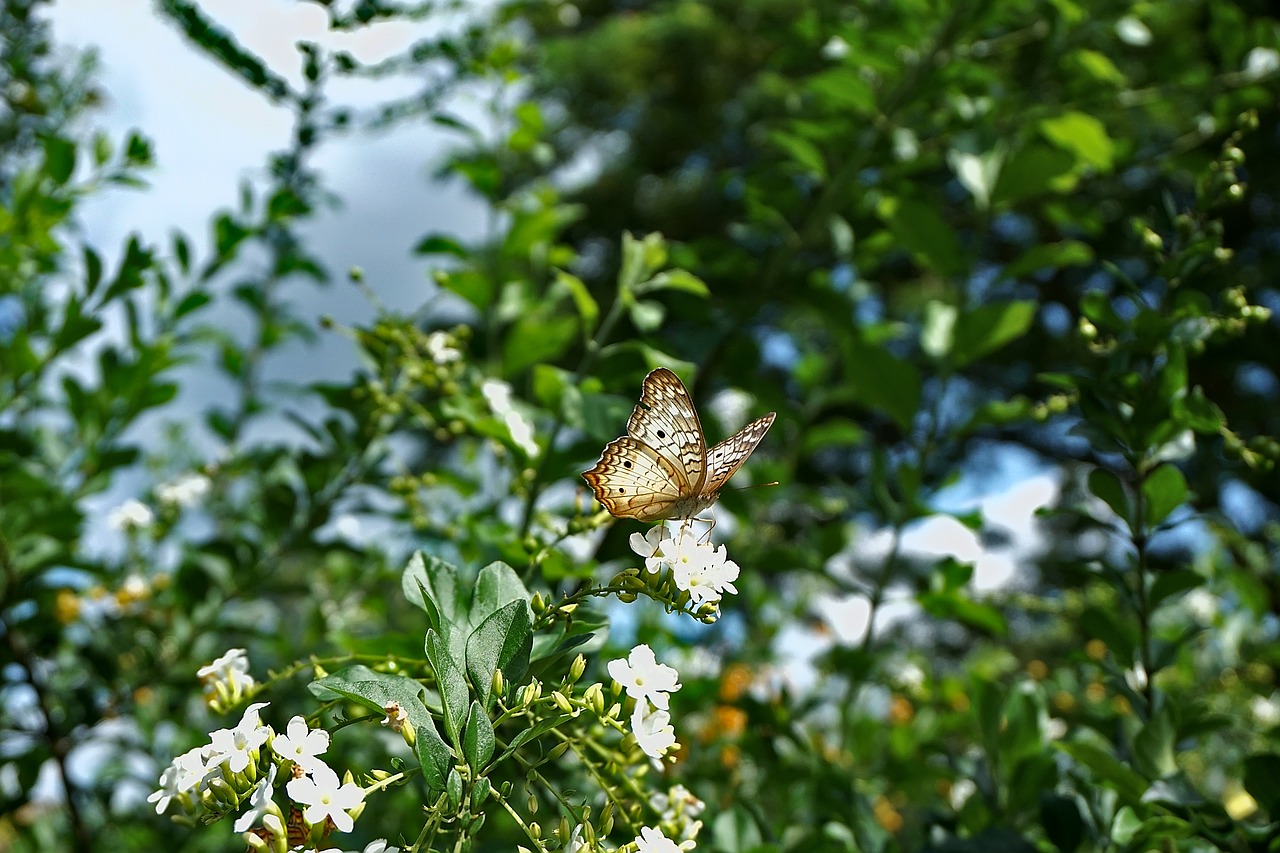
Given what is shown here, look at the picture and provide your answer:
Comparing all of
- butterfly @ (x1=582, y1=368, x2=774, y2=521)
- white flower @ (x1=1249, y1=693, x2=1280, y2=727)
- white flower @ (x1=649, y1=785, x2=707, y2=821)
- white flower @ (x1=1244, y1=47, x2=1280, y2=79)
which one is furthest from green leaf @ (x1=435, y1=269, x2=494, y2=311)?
white flower @ (x1=1249, y1=693, x2=1280, y2=727)

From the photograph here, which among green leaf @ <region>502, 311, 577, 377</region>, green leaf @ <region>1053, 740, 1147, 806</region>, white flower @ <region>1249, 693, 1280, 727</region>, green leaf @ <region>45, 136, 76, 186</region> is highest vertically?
green leaf @ <region>45, 136, 76, 186</region>

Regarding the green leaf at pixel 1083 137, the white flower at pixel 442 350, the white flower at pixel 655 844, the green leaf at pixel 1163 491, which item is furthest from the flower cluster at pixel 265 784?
the green leaf at pixel 1083 137

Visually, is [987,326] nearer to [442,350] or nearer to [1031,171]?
[1031,171]

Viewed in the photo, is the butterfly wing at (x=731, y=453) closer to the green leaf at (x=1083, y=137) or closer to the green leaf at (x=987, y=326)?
the green leaf at (x=987, y=326)

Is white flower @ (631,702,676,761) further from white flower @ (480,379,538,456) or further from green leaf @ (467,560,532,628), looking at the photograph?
white flower @ (480,379,538,456)

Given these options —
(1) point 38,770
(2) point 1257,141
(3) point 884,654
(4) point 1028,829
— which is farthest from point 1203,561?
(2) point 1257,141

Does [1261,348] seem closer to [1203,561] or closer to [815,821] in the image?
[1203,561]
